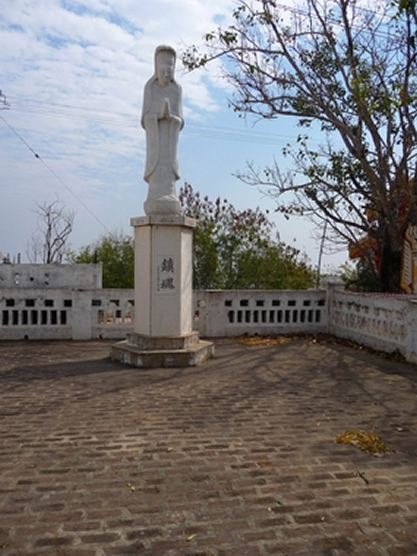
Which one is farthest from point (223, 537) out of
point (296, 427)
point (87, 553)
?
point (296, 427)

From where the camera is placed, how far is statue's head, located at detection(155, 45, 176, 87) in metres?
8.10

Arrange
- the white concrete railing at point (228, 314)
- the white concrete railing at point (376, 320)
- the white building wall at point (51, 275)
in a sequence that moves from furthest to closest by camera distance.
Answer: the white building wall at point (51, 275) → the white concrete railing at point (228, 314) → the white concrete railing at point (376, 320)

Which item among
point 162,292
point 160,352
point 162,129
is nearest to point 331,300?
point 162,292

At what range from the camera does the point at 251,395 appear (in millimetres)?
5953

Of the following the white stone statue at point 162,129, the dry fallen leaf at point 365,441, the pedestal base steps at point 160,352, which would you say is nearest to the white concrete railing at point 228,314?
the pedestal base steps at point 160,352

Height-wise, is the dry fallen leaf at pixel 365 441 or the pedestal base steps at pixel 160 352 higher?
the pedestal base steps at pixel 160 352

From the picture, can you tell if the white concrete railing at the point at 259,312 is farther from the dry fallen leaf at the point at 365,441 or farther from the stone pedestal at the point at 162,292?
the dry fallen leaf at the point at 365,441

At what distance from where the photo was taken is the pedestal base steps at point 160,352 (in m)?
7.61

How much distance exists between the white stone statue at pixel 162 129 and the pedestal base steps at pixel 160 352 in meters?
2.09

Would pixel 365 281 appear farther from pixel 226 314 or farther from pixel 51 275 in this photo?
pixel 51 275

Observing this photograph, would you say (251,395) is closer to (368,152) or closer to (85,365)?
(85,365)

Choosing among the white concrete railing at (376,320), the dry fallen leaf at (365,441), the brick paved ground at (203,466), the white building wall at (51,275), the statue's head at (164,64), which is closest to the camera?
the brick paved ground at (203,466)

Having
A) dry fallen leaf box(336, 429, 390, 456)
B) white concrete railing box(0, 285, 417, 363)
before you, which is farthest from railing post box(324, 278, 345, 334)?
dry fallen leaf box(336, 429, 390, 456)

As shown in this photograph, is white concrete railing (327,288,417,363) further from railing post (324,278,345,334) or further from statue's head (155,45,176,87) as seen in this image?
statue's head (155,45,176,87)
